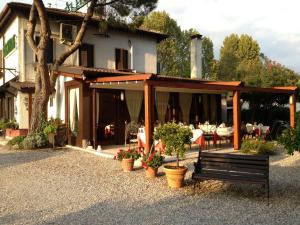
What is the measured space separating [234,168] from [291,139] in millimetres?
1213

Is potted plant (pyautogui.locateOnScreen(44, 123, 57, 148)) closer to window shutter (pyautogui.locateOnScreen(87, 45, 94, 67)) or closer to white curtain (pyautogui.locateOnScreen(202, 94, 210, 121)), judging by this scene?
window shutter (pyautogui.locateOnScreen(87, 45, 94, 67))

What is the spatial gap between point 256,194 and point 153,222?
8.61 feet

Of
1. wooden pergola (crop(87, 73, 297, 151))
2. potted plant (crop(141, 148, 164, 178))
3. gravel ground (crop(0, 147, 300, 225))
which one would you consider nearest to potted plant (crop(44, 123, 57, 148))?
wooden pergola (crop(87, 73, 297, 151))

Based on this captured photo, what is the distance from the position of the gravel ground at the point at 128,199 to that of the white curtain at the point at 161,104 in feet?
25.4

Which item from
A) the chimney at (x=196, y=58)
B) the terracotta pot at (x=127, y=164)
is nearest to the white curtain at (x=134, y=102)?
the terracotta pot at (x=127, y=164)

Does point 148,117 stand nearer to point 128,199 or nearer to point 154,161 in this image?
point 154,161

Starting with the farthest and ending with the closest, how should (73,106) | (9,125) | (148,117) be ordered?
(9,125) < (73,106) < (148,117)

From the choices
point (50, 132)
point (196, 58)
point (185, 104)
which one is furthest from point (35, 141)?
point (196, 58)

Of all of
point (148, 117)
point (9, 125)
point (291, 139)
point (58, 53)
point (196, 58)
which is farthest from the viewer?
point (196, 58)

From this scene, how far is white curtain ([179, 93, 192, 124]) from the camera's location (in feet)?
60.3

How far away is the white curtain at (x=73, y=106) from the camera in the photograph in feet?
47.3

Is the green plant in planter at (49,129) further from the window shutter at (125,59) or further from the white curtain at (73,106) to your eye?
the window shutter at (125,59)

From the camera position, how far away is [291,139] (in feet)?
20.9

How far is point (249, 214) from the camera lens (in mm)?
5676
